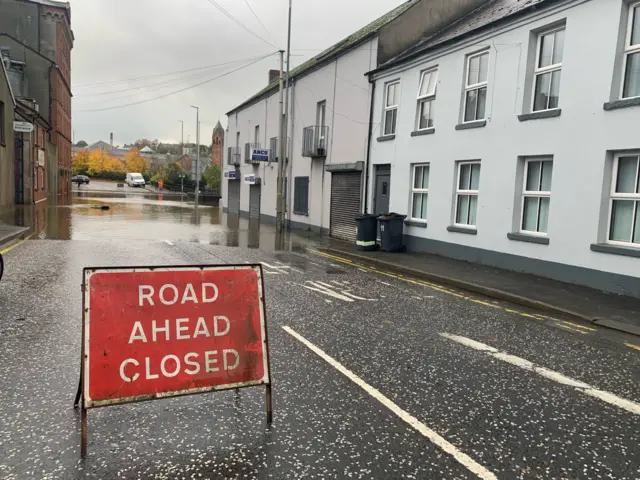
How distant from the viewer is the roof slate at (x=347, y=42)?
18.3 m

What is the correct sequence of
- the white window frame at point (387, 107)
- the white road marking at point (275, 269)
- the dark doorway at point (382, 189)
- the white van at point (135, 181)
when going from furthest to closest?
the white van at point (135, 181) < the dark doorway at point (382, 189) < the white window frame at point (387, 107) < the white road marking at point (275, 269)

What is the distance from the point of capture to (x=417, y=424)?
3.82m

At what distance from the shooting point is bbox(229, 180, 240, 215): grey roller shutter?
35.7m

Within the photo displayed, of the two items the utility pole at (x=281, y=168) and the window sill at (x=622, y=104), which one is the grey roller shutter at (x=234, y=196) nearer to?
the utility pole at (x=281, y=168)

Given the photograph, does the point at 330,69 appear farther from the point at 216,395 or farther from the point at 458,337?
the point at 216,395

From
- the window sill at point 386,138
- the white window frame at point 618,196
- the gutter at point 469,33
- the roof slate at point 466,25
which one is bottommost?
the white window frame at point 618,196

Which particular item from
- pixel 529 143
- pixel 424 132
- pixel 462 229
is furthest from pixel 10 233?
pixel 529 143

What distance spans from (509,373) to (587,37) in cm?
801

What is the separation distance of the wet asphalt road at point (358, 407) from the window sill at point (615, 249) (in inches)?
104

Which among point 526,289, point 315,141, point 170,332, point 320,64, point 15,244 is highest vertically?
point 320,64

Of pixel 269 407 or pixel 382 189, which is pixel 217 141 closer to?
pixel 382 189

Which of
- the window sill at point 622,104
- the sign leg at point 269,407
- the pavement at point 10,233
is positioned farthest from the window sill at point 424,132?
the pavement at point 10,233

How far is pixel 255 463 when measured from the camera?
10.6 ft

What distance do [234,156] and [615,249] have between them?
28503mm
